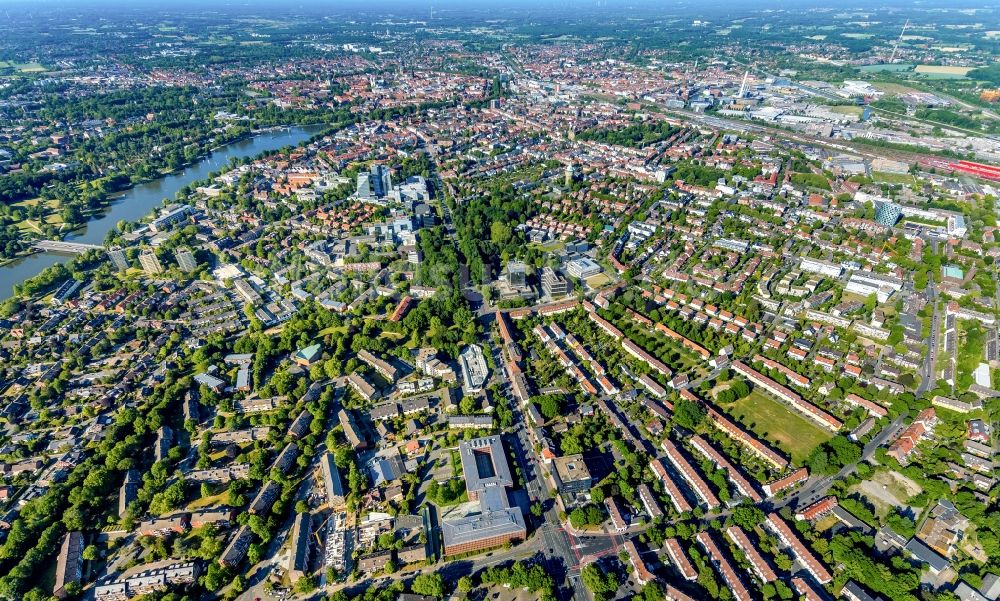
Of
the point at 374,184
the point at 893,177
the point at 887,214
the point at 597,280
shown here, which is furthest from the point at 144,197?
the point at 893,177

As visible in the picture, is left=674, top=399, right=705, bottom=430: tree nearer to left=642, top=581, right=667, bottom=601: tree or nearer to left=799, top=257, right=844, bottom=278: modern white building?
left=642, top=581, right=667, bottom=601: tree

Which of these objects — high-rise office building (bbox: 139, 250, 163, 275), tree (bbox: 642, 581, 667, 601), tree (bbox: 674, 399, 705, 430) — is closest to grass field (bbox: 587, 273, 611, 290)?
tree (bbox: 674, 399, 705, 430)

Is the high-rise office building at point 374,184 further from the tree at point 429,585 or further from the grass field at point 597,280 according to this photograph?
the tree at point 429,585

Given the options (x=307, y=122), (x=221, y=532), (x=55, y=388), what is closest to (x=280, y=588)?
(x=221, y=532)

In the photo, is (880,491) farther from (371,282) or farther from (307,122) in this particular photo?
(307,122)

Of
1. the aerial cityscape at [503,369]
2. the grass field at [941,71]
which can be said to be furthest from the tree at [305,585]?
the grass field at [941,71]

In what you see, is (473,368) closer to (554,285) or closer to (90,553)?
(554,285)
